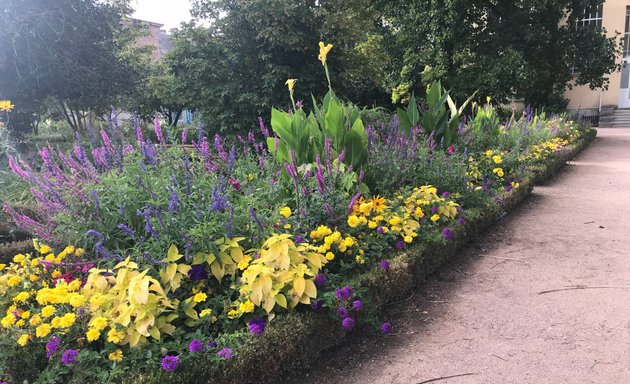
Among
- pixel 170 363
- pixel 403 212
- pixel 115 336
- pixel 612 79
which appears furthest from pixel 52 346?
pixel 612 79

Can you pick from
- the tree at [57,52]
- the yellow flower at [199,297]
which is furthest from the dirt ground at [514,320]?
the tree at [57,52]

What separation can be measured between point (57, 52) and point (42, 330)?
6501 mm

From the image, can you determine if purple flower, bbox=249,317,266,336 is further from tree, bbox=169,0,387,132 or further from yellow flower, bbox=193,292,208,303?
tree, bbox=169,0,387,132

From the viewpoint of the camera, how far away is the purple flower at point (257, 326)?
198cm

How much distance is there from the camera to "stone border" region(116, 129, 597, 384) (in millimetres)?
1797

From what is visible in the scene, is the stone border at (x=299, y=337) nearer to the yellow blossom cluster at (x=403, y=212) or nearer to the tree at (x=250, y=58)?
the yellow blossom cluster at (x=403, y=212)

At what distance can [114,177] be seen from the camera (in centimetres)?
257

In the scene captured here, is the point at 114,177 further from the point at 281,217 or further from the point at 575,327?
the point at 575,327

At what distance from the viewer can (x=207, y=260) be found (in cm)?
222

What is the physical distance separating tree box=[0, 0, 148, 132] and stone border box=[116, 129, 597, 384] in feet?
21.3

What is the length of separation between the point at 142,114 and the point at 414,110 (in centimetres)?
1580

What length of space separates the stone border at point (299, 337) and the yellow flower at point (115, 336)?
173 mm

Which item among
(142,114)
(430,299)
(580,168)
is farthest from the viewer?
(142,114)

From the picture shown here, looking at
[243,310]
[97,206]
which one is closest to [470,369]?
[243,310]
